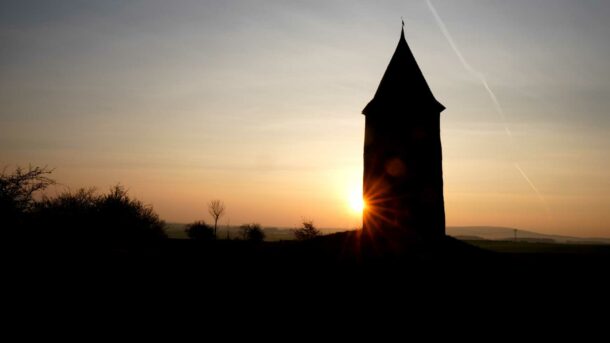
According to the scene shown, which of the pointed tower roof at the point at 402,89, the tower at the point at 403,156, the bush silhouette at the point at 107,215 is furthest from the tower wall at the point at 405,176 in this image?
the bush silhouette at the point at 107,215

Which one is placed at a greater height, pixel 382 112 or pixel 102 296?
pixel 382 112

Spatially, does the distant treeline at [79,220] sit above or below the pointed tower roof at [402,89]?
below

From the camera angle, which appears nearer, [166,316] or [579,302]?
[166,316]

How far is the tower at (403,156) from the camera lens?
2564 centimetres

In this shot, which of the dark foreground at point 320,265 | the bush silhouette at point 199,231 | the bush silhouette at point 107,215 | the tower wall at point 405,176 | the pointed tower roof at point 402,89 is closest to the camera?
the dark foreground at point 320,265

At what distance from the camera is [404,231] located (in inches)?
998

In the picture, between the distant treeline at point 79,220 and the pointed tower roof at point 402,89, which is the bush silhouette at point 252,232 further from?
the pointed tower roof at point 402,89

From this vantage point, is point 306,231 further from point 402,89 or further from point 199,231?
point 402,89

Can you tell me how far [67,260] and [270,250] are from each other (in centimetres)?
1053

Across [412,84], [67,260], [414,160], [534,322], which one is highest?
[412,84]

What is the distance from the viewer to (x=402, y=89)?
2719 centimetres

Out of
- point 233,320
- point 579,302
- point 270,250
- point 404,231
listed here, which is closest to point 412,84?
point 404,231

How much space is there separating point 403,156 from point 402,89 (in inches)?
156

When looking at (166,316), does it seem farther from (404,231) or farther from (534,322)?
(404,231)
